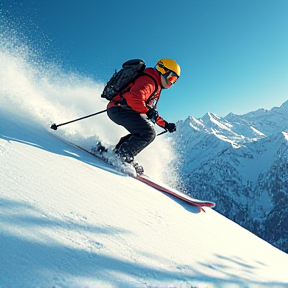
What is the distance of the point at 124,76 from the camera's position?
18.3ft

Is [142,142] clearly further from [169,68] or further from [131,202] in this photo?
[131,202]

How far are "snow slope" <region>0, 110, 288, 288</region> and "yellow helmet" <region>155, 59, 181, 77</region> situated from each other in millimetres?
2890

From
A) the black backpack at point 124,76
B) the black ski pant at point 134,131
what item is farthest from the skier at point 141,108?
the black backpack at point 124,76

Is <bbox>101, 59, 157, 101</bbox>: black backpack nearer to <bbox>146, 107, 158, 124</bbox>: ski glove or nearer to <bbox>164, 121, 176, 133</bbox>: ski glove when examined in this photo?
<bbox>146, 107, 158, 124</bbox>: ski glove

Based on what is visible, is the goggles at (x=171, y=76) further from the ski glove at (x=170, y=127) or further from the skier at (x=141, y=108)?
the ski glove at (x=170, y=127)

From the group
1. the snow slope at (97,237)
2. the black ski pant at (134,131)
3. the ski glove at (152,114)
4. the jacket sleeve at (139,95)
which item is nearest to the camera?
the snow slope at (97,237)

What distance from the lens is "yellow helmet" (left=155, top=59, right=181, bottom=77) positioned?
228 inches

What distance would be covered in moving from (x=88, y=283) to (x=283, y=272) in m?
3.18

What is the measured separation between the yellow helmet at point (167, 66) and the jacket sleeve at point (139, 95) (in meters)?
0.60

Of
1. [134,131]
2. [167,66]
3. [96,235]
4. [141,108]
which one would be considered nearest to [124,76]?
[141,108]

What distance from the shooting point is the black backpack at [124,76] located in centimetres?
554

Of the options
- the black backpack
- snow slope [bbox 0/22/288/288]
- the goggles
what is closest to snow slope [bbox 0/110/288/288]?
snow slope [bbox 0/22/288/288]

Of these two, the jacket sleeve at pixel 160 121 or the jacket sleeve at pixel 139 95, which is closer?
the jacket sleeve at pixel 139 95

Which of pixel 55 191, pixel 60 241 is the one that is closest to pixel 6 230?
pixel 60 241
